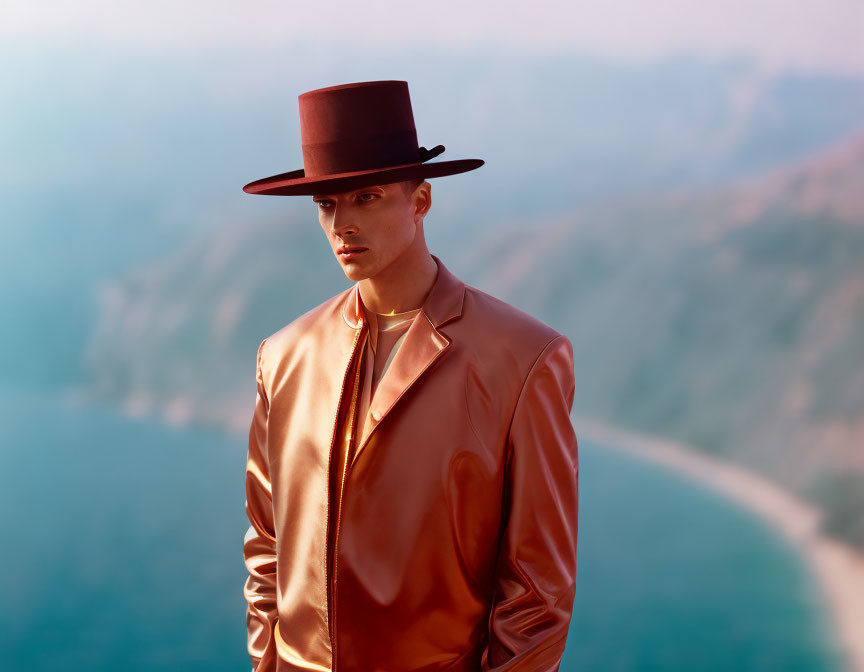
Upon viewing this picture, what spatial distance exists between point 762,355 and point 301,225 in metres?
2.97

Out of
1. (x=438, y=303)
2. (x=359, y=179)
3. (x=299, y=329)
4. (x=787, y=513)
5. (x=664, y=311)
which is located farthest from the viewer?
(x=664, y=311)

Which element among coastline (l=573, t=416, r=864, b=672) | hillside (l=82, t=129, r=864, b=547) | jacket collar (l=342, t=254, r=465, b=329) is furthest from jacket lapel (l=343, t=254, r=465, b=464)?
hillside (l=82, t=129, r=864, b=547)

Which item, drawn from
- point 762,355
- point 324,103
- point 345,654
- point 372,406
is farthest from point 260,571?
point 762,355

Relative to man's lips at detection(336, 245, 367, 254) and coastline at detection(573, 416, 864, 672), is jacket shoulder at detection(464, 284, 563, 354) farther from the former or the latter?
coastline at detection(573, 416, 864, 672)

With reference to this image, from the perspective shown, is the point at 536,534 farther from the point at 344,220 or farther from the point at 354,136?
the point at 354,136

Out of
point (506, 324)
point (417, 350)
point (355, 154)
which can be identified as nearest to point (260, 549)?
point (417, 350)

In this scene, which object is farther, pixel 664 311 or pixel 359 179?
pixel 664 311

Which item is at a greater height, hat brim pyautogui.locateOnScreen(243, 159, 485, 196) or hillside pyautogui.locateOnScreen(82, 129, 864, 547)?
hat brim pyautogui.locateOnScreen(243, 159, 485, 196)

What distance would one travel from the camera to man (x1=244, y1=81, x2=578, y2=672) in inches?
60.7

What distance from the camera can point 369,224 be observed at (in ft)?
5.11

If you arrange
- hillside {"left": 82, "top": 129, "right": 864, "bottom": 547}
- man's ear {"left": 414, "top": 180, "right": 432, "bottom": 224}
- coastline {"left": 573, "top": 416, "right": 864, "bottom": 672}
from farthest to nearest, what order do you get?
hillside {"left": 82, "top": 129, "right": 864, "bottom": 547} < coastline {"left": 573, "top": 416, "right": 864, "bottom": 672} < man's ear {"left": 414, "top": 180, "right": 432, "bottom": 224}

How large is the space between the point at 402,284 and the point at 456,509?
14.3 inches

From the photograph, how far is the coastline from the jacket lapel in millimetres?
3582

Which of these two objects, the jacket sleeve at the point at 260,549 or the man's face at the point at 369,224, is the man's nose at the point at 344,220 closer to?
the man's face at the point at 369,224
